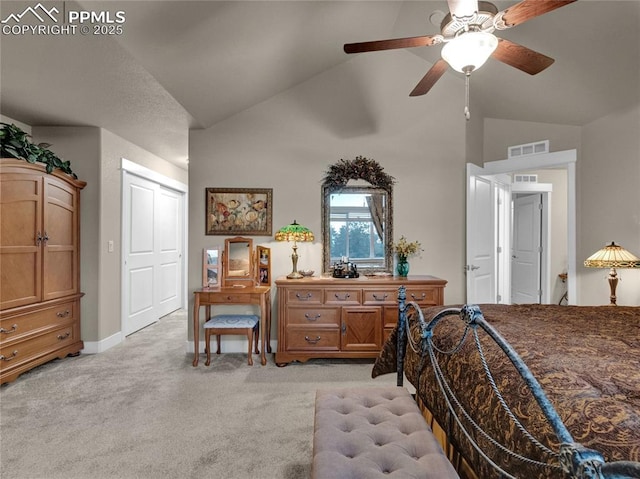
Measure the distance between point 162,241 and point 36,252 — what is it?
2.21 meters

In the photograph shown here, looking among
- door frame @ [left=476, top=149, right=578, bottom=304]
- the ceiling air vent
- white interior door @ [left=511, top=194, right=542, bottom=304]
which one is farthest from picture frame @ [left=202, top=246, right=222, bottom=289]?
white interior door @ [left=511, top=194, right=542, bottom=304]

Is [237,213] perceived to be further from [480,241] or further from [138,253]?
[480,241]

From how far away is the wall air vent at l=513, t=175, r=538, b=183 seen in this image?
507 centimetres

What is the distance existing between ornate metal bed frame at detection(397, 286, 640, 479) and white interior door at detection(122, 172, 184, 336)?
3.69m

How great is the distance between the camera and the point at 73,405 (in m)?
2.47

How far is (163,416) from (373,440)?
1.71 metres

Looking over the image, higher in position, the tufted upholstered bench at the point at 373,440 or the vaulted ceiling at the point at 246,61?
the vaulted ceiling at the point at 246,61

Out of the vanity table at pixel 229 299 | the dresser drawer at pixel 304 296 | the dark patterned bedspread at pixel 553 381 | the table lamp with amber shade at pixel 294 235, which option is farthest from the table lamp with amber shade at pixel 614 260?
the vanity table at pixel 229 299

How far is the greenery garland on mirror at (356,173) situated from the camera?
3.68 meters

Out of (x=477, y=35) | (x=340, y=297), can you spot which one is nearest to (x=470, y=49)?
(x=477, y=35)

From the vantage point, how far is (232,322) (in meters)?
3.30

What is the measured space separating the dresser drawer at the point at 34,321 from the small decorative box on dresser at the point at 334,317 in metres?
2.14

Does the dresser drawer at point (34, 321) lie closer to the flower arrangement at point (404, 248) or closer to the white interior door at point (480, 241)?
the flower arrangement at point (404, 248)

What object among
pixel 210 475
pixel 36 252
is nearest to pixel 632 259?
pixel 210 475
